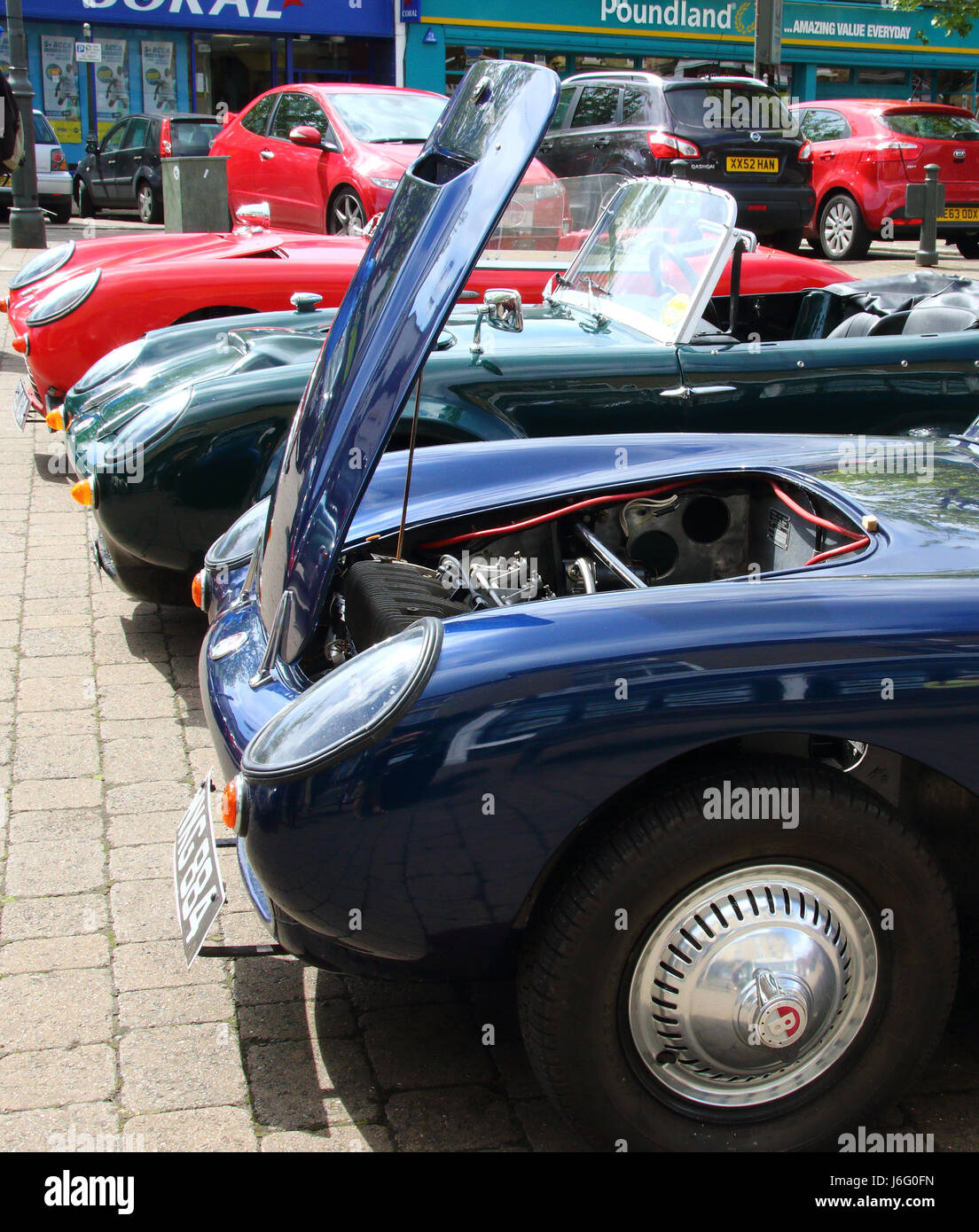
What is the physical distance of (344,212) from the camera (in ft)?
32.5

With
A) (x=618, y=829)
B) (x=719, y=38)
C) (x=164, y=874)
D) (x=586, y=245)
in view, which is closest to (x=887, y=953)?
(x=618, y=829)

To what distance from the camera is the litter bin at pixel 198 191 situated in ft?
34.0

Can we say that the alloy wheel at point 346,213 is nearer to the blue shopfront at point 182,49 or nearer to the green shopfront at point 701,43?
the blue shopfront at point 182,49

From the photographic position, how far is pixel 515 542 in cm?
311

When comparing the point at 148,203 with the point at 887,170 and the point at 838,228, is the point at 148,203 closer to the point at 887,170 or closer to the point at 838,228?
the point at 838,228

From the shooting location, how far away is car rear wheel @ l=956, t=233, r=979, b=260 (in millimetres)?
14219

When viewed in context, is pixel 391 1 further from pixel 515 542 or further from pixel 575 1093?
pixel 575 1093

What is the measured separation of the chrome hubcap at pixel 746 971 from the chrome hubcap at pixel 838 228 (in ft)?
42.0

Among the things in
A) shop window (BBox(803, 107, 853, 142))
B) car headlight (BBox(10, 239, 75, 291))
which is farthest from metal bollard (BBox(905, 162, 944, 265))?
car headlight (BBox(10, 239, 75, 291))

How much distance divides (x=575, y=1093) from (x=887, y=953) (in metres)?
0.55

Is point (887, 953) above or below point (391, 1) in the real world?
below

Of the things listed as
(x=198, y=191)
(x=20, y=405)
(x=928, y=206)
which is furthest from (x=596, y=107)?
(x=20, y=405)

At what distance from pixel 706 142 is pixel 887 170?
2240 millimetres

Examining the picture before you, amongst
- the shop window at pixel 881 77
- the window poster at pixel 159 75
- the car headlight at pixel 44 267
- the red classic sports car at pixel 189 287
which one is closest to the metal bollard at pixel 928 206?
the red classic sports car at pixel 189 287
